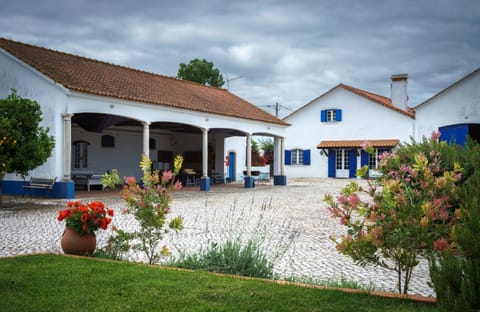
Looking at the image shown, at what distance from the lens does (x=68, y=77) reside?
15.9 m

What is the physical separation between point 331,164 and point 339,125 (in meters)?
2.90

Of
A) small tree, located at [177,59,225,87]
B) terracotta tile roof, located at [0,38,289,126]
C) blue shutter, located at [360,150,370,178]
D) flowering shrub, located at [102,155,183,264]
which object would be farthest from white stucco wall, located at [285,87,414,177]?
flowering shrub, located at [102,155,183,264]

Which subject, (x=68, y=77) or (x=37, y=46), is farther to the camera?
(x=37, y=46)

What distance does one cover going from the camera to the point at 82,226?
20.4 ft

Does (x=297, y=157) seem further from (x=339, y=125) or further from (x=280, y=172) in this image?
(x=280, y=172)

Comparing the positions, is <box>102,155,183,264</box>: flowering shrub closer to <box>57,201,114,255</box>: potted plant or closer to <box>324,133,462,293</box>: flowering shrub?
<box>57,201,114,255</box>: potted plant

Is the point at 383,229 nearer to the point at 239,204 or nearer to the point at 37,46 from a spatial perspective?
the point at 239,204

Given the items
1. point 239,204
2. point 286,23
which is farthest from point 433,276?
point 239,204

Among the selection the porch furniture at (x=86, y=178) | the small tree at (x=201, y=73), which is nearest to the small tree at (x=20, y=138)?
the porch furniture at (x=86, y=178)

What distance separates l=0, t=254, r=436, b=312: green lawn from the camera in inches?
159

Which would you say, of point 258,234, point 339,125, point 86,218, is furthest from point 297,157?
point 86,218

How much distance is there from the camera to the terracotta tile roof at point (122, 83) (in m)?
15.9

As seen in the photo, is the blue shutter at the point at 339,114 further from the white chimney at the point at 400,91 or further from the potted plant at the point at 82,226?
the potted plant at the point at 82,226

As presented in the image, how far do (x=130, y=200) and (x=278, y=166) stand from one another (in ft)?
66.3
